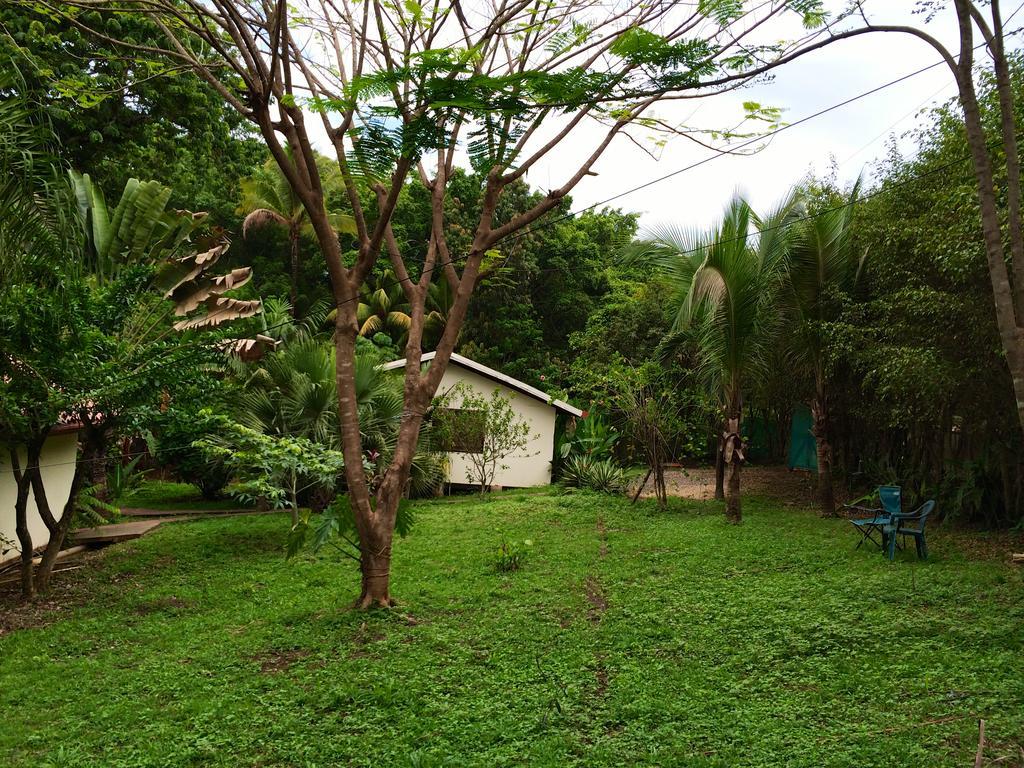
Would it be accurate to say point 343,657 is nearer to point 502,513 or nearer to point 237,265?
point 502,513

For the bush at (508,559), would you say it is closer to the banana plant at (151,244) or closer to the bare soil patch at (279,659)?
the bare soil patch at (279,659)

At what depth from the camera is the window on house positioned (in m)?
17.9

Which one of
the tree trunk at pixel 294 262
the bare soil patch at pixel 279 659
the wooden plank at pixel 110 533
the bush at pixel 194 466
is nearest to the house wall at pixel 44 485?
the wooden plank at pixel 110 533

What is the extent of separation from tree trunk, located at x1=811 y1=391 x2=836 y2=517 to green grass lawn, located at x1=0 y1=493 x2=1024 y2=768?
2.97m

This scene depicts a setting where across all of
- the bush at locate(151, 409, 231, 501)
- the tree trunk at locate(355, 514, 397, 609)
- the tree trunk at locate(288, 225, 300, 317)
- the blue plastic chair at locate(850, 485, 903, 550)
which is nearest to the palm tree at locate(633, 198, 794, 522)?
the blue plastic chair at locate(850, 485, 903, 550)

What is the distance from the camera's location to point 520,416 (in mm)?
18891

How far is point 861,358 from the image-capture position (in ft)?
38.2

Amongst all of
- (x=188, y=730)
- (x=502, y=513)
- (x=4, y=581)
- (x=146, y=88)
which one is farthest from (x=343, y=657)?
(x=146, y=88)

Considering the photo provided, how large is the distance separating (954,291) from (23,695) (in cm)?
1095

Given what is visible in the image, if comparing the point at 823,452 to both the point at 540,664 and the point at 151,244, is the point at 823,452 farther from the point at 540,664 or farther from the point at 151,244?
the point at 151,244

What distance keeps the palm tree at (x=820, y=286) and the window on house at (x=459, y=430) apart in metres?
7.38

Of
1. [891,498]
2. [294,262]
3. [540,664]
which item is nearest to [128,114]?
[540,664]

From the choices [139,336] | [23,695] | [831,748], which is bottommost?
[23,695]

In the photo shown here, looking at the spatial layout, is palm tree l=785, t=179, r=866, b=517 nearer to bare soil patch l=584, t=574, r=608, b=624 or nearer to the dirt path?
the dirt path
